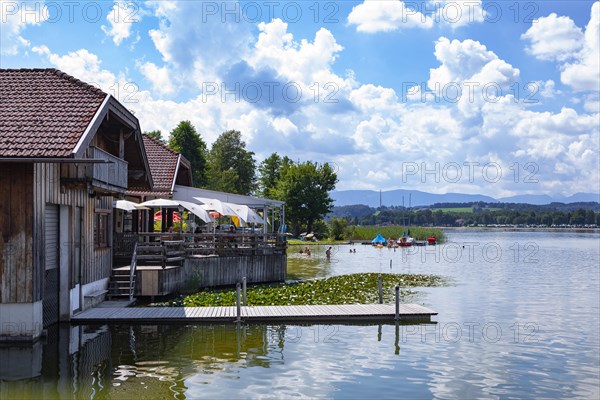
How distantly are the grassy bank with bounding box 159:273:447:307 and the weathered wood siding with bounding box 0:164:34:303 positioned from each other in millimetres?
7055

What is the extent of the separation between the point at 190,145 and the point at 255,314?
56.5m

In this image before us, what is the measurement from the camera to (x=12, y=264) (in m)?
16.5

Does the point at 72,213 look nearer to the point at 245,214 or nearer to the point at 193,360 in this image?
the point at 193,360

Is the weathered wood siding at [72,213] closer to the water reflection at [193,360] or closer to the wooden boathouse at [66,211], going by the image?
the wooden boathouse at [66,211]

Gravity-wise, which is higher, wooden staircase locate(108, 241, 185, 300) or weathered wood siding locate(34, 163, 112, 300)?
weathered wood siding locate(34, 163, 112, 300)

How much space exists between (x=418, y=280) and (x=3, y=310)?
945 inches

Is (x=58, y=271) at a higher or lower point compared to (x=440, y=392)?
higher

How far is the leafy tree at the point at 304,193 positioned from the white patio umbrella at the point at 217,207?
2551 inches

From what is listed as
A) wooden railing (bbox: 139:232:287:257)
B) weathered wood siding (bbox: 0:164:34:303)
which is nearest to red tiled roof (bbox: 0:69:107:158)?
weathered wood siding (bbox: 0:164:34:303)

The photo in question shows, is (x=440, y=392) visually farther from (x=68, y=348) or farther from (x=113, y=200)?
(x=113, y=200)

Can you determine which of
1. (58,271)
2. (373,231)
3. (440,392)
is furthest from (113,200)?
(373,231)

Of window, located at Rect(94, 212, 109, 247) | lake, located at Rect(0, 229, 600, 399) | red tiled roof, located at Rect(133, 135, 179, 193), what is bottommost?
lake, located at Rect(0, 229, 600, 399)

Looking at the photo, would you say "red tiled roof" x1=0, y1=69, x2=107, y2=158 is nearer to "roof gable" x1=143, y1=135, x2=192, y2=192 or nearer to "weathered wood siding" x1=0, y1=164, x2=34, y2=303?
"weathered wood siding" x1=0, y1=164, x2=34, y2=303

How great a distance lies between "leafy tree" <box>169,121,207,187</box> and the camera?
74375mm
